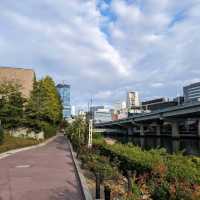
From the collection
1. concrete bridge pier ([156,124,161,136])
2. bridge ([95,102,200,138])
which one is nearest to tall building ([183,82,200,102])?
bridge ([95,102,200,138])

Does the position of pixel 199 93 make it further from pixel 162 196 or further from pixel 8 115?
pixel 162 196

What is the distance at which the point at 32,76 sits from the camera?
65.5 m

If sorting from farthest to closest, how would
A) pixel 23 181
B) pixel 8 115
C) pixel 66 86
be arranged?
pixel 66 86
pixel 8 115
pixel 23 181

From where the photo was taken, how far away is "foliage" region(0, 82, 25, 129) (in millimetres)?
48188

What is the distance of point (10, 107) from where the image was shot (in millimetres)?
47844

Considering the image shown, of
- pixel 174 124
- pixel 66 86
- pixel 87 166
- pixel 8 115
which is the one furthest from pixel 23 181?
pixel 66 86

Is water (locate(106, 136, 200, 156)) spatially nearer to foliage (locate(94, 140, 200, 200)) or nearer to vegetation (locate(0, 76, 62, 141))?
vegetation (locate(0, 76, 62, 141))

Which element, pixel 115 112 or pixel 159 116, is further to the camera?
pixel 115 112

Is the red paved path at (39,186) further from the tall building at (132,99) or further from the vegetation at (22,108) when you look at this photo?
the tall building at (132,99)

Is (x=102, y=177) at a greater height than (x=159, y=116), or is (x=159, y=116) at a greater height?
(x=159, y=116)

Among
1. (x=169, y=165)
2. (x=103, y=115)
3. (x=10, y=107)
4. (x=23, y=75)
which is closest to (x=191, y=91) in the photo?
(x=103, y=115)

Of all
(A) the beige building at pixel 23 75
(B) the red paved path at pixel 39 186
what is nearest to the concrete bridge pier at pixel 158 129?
(A) the beige building at pixel 23 75

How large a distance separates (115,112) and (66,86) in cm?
4910

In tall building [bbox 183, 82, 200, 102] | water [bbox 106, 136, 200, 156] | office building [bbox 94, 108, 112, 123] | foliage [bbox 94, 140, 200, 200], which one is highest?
tall building [bbox 183, 82, 200, 102]
